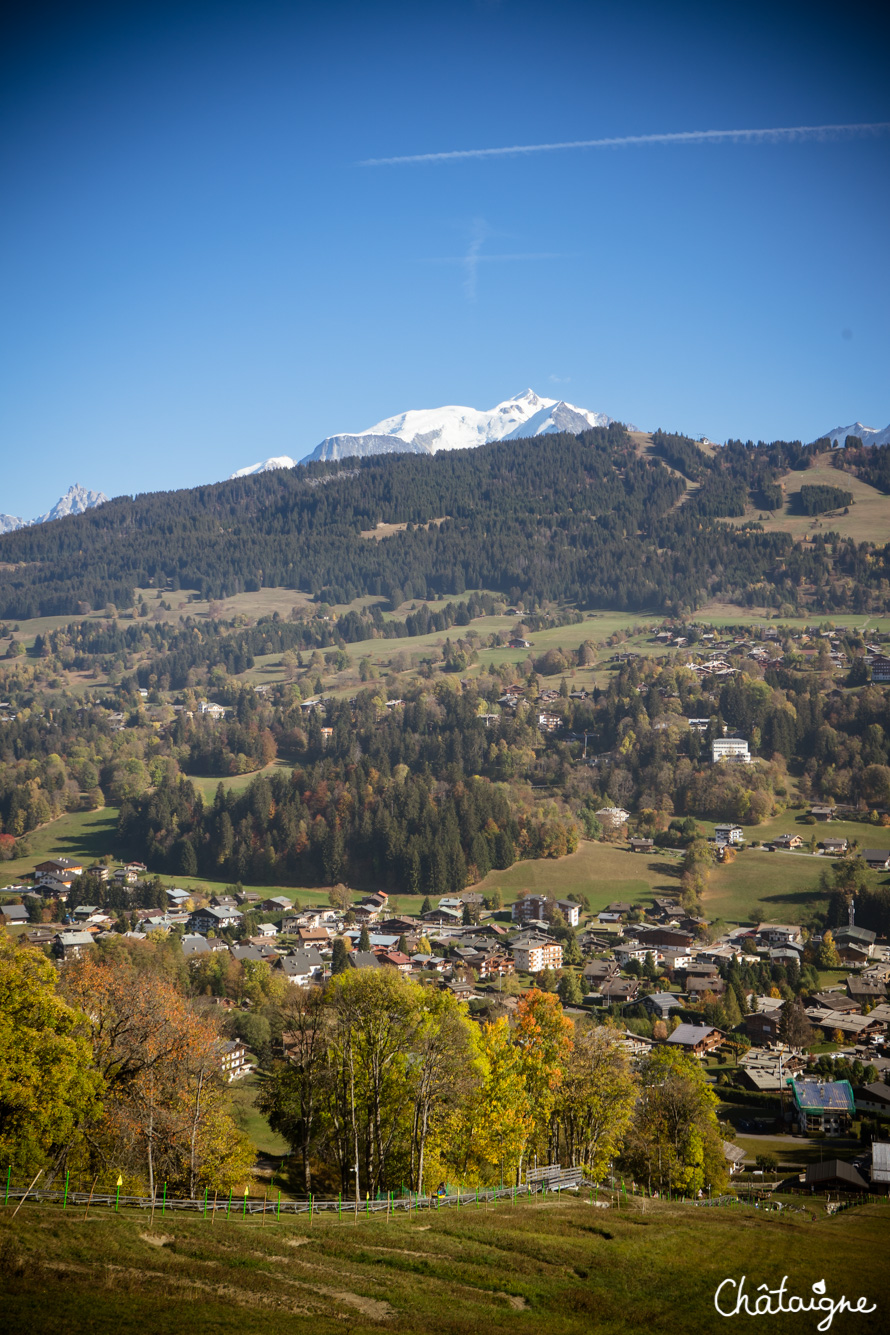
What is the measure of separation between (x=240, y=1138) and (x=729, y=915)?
255ft

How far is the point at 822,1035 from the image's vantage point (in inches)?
3061

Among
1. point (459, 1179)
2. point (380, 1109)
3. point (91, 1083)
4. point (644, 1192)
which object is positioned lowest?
point (644, 1192)

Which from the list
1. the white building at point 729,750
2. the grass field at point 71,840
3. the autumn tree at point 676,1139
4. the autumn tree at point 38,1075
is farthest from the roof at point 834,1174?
the grass field at point 71,840

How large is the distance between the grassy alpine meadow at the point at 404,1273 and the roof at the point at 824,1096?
37.7m

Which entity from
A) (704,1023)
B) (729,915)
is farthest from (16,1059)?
(729,915)

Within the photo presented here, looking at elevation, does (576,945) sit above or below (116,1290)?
below

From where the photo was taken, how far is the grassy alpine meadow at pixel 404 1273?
700 inches

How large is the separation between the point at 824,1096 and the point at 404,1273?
174 feet

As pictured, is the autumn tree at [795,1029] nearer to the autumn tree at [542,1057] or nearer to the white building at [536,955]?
the white building at [536,955]

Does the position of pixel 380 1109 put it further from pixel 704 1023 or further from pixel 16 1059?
pixel 704 1023

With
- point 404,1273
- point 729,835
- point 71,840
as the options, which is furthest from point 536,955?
point 71,840

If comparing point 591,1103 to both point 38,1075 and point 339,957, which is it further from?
point 339,957

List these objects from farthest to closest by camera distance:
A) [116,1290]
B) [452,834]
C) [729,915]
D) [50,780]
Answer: [50,780] → [452,834] → [729,915] → [116,1290]

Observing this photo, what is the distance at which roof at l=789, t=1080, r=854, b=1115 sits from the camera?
6456 cm
